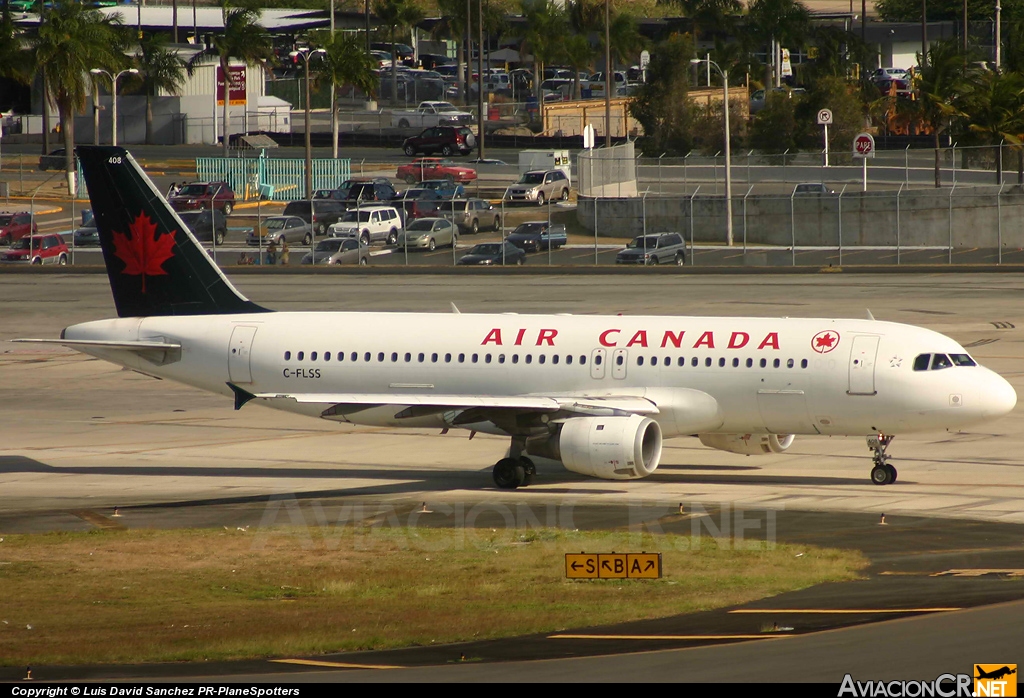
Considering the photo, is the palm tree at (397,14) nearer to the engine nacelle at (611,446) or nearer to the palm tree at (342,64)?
the palm tree at (342,64)

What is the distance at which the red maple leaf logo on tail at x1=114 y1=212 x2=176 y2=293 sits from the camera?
3972cm

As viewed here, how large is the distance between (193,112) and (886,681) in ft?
475

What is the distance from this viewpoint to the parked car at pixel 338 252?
8788 cm

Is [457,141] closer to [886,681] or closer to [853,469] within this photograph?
[853,469]

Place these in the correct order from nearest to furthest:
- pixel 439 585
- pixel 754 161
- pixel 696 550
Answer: pixel 439 585 → pixel 696 550 → pixel 754 161

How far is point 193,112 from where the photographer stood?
153250 millimetres

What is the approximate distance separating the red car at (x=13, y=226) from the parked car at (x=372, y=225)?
20.9 meters

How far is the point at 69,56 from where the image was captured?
12200 cm

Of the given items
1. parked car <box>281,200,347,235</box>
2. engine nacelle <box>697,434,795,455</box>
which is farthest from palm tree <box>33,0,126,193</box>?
engine nacelle <box>697,434,795,455</box>

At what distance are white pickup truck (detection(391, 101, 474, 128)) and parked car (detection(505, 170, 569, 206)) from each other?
4516cm

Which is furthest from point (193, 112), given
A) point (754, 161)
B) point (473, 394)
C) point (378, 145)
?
point (473, 394)

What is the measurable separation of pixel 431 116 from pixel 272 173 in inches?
1464

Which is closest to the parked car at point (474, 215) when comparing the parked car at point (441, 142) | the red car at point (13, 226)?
the red car at point (13, 226)

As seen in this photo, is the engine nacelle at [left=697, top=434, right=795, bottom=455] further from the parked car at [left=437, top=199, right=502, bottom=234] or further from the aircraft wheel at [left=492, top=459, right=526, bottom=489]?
the parked car at [left=437, top=199, right=502, bottom=234]
